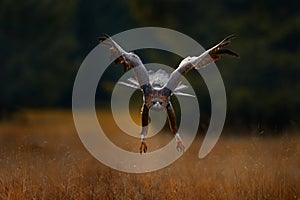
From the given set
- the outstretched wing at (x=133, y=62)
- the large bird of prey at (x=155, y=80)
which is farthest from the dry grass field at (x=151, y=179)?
the outstretched wing at (x=133, y=62)

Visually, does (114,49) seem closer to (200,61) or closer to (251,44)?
(200,61)

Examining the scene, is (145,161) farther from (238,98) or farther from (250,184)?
(238,98)

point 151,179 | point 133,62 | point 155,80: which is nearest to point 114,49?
point 133,62

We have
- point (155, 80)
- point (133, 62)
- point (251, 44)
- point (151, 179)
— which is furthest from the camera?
point (251, 44)

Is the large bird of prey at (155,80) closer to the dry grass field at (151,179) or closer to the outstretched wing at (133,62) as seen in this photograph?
the outstretched wing at (133,62)

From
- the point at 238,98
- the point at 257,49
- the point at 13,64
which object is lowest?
the point at 13,64

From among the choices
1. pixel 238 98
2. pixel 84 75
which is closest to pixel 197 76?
pixel 238 98

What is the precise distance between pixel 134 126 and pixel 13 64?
34.1 feet

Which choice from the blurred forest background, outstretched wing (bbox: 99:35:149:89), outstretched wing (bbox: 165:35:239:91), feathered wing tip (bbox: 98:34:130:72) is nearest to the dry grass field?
outstretched wing (bbox: 165:35:239:91)

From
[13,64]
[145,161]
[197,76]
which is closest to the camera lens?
[145,161]

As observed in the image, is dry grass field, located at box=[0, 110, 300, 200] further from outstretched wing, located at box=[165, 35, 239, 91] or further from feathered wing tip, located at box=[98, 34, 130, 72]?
feathered wing tip, located at box=[98, 34, 130, 72]

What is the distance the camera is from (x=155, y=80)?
7602 mm

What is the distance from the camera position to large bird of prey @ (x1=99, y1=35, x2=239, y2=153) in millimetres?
7309

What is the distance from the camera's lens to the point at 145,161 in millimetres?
8844
